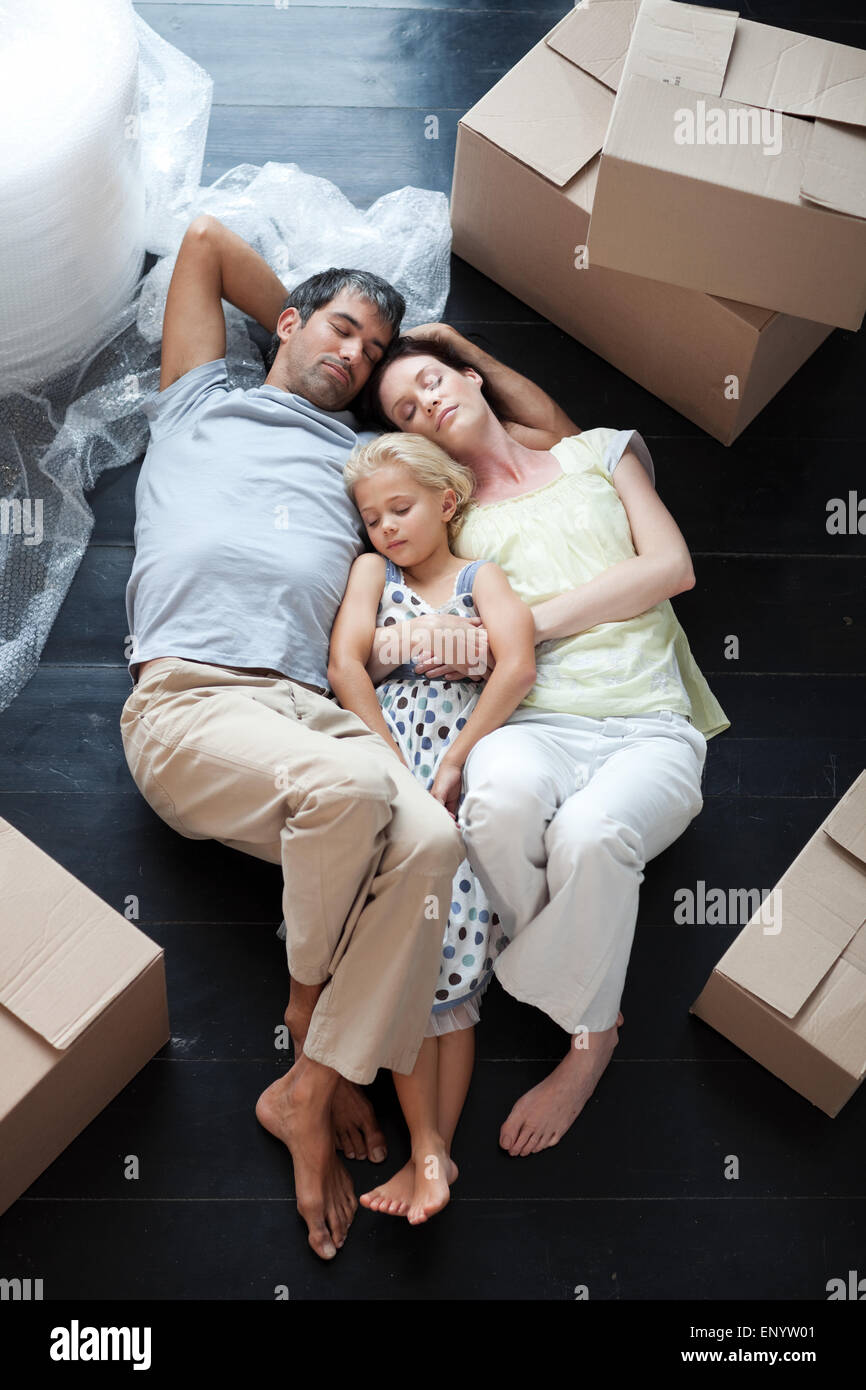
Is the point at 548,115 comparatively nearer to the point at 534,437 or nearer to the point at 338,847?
the point at 534,437

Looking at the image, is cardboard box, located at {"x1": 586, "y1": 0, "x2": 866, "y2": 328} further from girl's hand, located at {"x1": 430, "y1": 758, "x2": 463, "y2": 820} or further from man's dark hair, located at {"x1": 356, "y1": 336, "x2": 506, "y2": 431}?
girl's hand, located at {"x1": 430, "y1": 758, "x2": 463, "y2": 820}

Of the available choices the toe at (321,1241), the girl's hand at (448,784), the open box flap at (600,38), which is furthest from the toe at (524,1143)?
the open box flap at (600,38)

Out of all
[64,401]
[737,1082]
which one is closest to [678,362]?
[64,401]

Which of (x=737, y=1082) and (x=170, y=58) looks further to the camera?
(x=170, y=58)

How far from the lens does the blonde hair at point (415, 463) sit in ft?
6.12

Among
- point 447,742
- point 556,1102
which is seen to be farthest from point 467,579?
point 556,1102

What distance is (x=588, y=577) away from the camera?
1875 millimetres

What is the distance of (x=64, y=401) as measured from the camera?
84.7 inches

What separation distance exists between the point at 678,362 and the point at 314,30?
3.47ft

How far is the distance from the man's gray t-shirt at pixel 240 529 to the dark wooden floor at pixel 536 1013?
253mm

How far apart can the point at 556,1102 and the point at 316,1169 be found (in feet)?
1.04

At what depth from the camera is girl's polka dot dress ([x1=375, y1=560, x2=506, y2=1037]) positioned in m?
1.68
